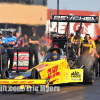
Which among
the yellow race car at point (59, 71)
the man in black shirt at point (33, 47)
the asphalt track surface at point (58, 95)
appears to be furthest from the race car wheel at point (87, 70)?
the man in black shirt at point (33, 47)

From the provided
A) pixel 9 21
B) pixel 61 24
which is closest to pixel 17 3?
pixel 9 21

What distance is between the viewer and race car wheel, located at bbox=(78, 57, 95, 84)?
1215 cm

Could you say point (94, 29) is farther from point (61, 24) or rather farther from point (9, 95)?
point (9, 95)

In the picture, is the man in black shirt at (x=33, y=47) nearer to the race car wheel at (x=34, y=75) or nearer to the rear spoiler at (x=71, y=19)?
the rear spoiler at (x=71, y=19)

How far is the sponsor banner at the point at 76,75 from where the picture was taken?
1138 cm

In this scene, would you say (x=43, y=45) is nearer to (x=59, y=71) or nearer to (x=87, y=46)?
(x=87, y=46)

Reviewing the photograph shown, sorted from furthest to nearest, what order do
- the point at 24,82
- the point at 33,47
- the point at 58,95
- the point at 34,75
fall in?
1. the point at 33,47
2. the point at 34,75
3. the point at 58,95
4. the point at 24,82

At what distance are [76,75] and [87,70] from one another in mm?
931

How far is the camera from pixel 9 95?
9125 mm

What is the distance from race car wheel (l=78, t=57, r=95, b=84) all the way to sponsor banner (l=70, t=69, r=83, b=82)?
1.96 feet

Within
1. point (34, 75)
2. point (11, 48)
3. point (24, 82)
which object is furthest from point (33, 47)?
point (24, 82)

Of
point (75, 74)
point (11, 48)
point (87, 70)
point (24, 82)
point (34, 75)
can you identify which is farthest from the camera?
point (11, 48)

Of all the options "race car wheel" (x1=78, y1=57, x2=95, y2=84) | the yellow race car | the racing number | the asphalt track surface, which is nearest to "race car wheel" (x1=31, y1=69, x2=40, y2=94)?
the yellow race car

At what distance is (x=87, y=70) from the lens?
1229 centimetres
